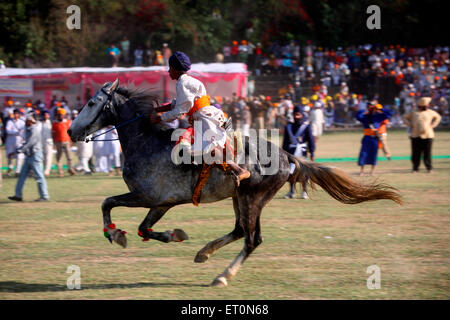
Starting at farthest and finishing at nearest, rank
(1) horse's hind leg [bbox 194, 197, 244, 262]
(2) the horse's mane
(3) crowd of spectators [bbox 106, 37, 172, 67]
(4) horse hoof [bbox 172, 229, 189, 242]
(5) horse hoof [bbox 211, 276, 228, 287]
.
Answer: (3) crowd of spectators [bbox 106, 37, 172, 67] → (2) the horse's mane → (1) horse's hind leg [bbox 194, 197, 244, 262] → (4) horse hoof [bbox 172, 229, 189, 242] → (5) horse hoof [bbox 211, 276, 228, 287]

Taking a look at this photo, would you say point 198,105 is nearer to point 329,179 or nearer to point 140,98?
point 140,98

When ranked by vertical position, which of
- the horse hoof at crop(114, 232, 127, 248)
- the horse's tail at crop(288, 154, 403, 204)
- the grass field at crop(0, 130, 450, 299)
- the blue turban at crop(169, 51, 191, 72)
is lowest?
the grass field at crop(0, 130, 450, 299)

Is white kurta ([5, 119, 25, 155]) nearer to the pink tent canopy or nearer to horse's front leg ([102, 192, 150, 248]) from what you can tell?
the pink tent canopy

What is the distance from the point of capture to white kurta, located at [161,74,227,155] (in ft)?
25.1

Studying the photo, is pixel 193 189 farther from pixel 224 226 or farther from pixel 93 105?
pixel 224 226

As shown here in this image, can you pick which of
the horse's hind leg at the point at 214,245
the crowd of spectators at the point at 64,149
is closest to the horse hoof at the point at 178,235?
the horse's hind leg at the point at 214,245

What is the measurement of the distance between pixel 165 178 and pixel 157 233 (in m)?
0.68

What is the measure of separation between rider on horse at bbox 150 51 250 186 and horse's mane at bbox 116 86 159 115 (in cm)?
48

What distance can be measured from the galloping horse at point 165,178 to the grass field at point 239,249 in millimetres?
514

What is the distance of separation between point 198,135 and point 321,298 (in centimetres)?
243

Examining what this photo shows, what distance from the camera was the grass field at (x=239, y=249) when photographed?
23.3 feet

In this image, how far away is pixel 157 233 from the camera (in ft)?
25.2

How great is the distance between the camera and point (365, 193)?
8.41 meters

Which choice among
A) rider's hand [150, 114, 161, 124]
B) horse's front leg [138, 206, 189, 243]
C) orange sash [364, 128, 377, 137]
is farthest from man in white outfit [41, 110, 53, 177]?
horse's front leg [138, 206, 189, 243]
